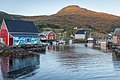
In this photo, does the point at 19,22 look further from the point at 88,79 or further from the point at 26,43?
the point at 88,79

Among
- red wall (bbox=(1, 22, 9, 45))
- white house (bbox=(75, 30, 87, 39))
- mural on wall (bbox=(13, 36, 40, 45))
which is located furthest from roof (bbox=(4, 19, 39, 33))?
white house (bbox=(75, 30, 87, 39))

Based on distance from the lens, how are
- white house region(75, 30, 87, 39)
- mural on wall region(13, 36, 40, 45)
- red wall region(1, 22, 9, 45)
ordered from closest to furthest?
red wall region(1, 22, 9, 45)
mural on wall region(13, 36, 40, 45)
white house region(75, 30, 87, 39)

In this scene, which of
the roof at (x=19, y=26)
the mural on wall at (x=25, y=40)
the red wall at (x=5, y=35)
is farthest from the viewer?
the roof at (x=19, y=26)

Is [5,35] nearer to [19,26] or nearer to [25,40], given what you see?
[19,26]

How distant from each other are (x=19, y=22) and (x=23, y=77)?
4058 centimetres

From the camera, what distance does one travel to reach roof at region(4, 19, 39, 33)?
62647mm

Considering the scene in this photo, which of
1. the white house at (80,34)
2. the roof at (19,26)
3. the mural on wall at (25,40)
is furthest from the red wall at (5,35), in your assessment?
the white house at (80,34)

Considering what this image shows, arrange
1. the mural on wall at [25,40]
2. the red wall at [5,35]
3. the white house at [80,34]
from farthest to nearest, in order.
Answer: the white house at [80,34] < the mural on wall at [25,40] < the red wall at [5,35]

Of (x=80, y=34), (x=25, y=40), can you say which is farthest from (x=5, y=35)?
(x=80, y=34)

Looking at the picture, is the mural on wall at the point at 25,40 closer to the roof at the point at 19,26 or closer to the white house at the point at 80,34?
the roof at the point at 19,26

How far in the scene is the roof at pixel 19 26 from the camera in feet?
206

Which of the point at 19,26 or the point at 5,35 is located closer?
the point at 5,35

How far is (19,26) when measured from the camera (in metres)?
65.0

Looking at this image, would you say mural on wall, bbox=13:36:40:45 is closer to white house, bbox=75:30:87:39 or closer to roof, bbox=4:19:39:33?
roof, bbox=4:19:39:33
